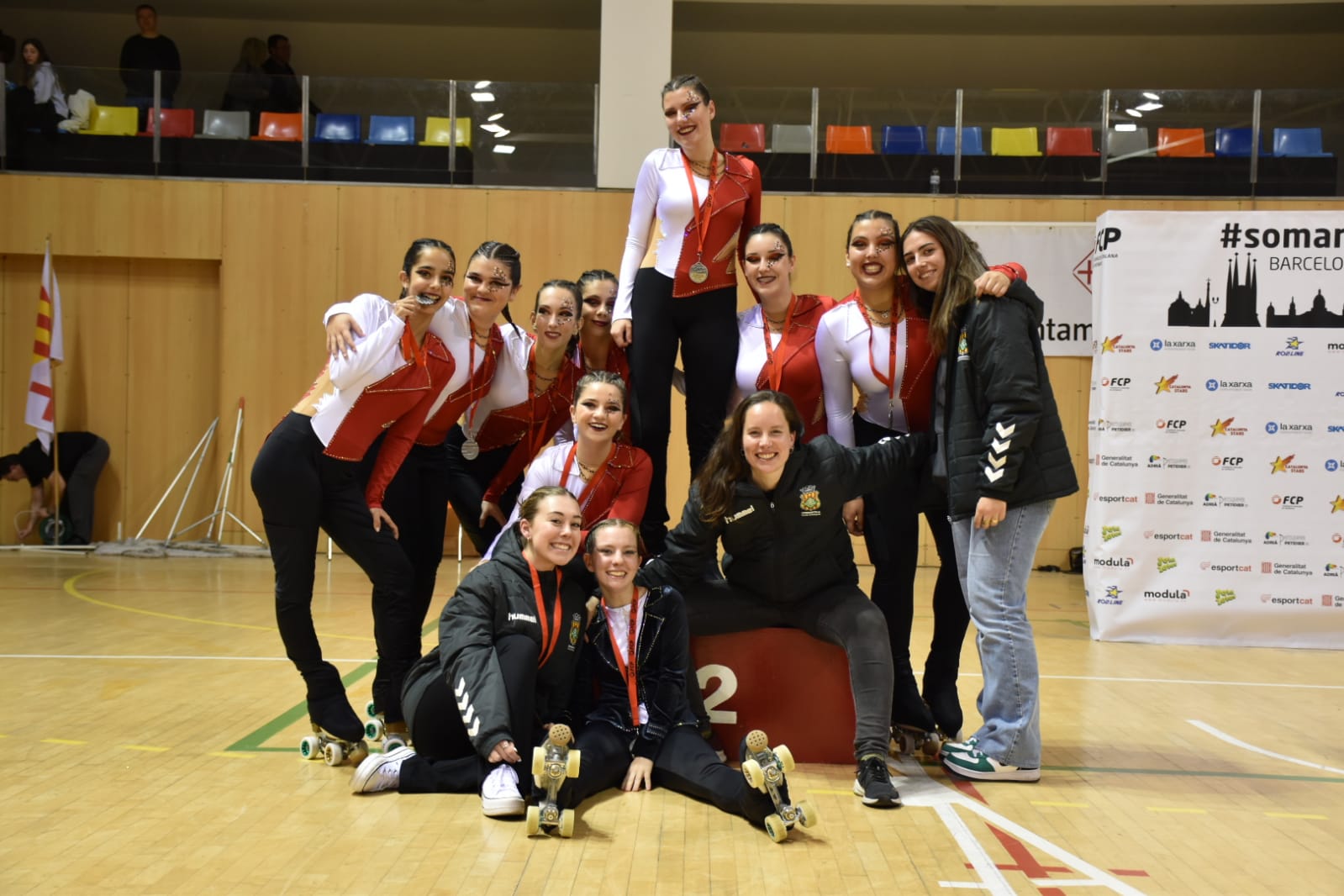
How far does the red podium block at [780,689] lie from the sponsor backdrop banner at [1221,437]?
345 centimetres

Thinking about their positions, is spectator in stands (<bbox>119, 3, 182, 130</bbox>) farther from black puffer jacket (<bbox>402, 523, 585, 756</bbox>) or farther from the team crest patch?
the team crest patch

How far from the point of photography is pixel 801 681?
12.1 feet

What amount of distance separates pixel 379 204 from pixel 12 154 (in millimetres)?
3282

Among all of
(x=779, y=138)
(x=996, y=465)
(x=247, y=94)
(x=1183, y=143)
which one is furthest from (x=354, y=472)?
(x=1183, y=143)

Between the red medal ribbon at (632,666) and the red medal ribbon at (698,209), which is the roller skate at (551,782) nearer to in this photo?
the red medal ribbon at (632,666)

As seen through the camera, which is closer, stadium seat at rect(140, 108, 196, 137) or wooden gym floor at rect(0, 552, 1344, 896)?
wooden gym floor at rect(0, 552, 1344, 896)

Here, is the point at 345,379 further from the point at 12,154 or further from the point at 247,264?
the point at 12,154

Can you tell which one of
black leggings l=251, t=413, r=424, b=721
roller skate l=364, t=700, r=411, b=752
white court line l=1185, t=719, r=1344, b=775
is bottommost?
white court line l=1185, t=719, r=1344, b=775

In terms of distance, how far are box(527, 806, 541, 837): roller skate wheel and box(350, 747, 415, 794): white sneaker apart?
0.59 metres

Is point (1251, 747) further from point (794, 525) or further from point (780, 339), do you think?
point (780, 339)

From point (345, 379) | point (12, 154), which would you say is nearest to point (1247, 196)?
point (345, 379)

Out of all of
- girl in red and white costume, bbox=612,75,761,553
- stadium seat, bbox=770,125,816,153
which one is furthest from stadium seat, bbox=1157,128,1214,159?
girl in red and white costume, bbox=612,75,761,553

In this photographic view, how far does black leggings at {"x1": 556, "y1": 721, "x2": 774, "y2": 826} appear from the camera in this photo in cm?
306

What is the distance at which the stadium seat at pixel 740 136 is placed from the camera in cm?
974
